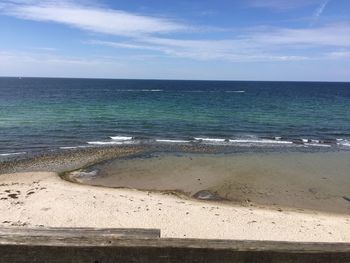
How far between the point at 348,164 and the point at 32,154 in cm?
1887

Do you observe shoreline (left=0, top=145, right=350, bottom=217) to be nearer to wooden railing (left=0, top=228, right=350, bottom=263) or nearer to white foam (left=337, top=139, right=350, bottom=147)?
white foam (left=337, top=139, right=350, bottom=147)

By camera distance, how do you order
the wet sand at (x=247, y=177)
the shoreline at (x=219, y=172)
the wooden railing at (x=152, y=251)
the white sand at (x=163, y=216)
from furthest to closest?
the shoreline at (x=219, y=172), the wet sand at (x=247, y=177), the white sand at (x=163, y=216), the wooden railing at (x=152, y=251)

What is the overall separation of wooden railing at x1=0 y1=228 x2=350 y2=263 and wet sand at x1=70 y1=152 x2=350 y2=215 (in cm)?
1299

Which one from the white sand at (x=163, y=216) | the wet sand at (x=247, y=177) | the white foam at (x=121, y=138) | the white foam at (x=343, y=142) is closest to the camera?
the white sand at (x=163, y=216)

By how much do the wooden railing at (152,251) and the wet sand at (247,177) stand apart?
42.6 ft

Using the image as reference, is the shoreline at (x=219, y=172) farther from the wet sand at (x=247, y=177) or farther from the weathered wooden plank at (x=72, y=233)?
the weathered wooden plank at (x=72, y=233)

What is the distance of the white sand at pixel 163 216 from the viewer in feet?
37.2

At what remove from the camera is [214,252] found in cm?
222

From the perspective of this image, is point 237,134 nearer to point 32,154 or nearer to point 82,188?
point 32,154

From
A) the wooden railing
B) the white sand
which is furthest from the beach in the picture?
the wooden railing

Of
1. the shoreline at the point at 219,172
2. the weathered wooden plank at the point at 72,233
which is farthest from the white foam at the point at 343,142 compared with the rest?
the weathered wooden plank at the point at 72,233

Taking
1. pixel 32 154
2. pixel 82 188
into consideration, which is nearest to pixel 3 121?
pixel 32 154

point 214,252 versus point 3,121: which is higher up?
point 214,252

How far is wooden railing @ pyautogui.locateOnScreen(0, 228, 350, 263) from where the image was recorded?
2.21 metres
